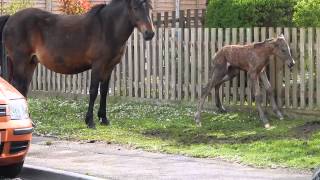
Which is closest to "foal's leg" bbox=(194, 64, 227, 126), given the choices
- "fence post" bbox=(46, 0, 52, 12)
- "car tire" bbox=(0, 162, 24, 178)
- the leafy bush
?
"car tire" bbox=(0, 162, 24, 178)

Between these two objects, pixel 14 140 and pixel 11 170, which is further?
pixel 11 170

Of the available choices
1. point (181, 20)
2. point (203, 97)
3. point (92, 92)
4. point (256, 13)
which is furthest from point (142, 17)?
point (181, 20)

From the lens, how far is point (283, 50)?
13602 mm

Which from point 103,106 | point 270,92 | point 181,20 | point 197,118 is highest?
point 181,20

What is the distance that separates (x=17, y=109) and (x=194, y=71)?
717 cm

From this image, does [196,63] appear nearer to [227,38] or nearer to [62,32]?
[227,38]

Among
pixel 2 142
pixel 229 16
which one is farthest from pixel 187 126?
pixel 2 142

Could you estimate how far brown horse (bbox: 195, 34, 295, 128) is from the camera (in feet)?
44.7

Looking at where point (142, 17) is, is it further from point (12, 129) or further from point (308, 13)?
point (12, 129)

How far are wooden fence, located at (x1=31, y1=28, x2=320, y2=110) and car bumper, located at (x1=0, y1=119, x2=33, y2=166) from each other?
6386mm

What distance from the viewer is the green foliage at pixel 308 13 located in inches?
578

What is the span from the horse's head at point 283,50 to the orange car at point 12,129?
5.75 metres

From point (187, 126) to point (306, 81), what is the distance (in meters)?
2.38

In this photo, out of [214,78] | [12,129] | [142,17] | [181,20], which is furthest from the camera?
[181,20]
